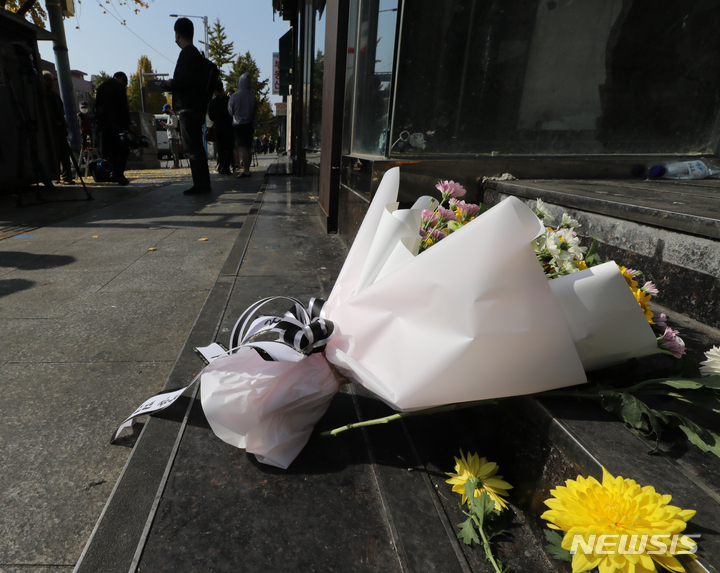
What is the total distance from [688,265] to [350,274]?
1.37m

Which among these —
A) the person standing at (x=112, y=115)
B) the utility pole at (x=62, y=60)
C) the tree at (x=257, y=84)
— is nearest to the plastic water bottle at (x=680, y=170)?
the person standing at (x=112, y=115)

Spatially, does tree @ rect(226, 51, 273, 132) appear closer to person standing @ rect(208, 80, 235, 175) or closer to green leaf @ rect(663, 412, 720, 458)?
person standing @ rect(208, 80, 235, 175)

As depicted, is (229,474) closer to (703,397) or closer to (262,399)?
(262,399)

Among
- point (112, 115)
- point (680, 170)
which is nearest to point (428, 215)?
point (680, 170)

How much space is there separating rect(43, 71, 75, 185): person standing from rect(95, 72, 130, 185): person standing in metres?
0.70

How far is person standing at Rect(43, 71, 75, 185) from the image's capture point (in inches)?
316

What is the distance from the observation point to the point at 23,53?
6.71m

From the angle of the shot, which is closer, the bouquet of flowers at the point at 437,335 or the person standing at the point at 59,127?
the bouquet of flowers at the point at 437,335

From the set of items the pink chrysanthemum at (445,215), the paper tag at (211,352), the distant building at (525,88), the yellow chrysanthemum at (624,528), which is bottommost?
the paper tag at (211,352)

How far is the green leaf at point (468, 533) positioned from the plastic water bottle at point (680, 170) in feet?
11.5

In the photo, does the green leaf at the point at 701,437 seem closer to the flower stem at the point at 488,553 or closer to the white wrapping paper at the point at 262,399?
the flower stem at the point at 488,553

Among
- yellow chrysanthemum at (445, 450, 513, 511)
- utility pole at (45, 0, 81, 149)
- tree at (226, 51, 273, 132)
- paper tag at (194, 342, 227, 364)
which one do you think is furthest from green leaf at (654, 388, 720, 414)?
tree at (226, 51, 273, 132)

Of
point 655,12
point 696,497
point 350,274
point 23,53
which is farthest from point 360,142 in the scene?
point 23,53

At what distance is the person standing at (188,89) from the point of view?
6.85 m
